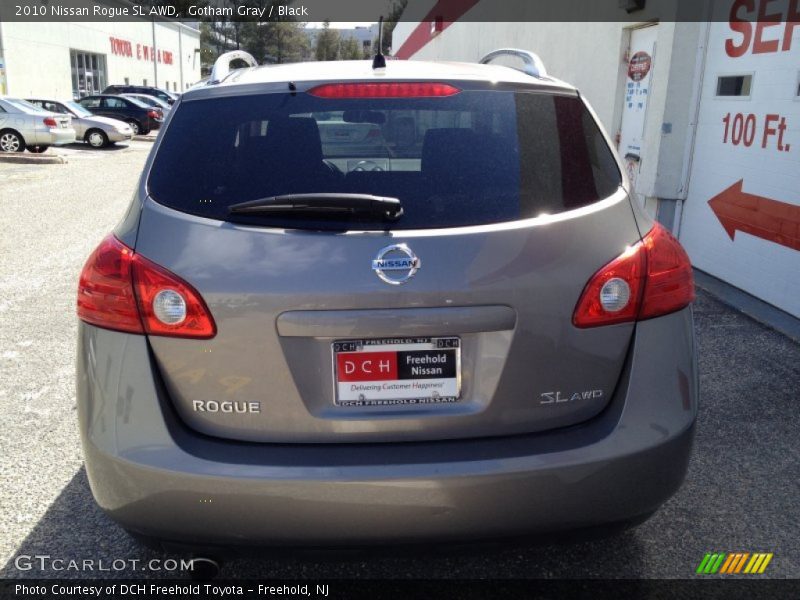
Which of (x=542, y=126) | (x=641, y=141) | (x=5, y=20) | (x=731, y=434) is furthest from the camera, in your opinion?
(x=5, y=20)

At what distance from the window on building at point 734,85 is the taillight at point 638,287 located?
17.0 feet

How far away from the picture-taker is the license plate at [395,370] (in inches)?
80.8

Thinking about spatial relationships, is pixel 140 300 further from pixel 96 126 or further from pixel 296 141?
pixel 96 126

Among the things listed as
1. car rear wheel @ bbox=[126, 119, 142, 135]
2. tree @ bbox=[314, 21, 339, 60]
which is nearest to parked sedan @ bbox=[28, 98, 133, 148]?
car rear wheel @ bbox=[126, 119, 142, 135]

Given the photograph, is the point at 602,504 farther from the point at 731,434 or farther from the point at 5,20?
the point at 5,20

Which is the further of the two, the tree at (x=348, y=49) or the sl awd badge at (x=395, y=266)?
the tree at (x=348, y=49)

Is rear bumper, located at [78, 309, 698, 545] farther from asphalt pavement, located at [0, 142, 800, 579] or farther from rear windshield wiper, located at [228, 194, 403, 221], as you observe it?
rear windshield wiper, located at [228, 194, 403, 221]

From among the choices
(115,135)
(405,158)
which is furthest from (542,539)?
(115,135)

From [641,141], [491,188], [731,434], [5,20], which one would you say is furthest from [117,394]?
[5,20]

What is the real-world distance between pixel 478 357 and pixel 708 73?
259 inches

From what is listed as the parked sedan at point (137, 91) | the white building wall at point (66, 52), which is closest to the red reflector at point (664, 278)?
the white building wall at point (66, 52)

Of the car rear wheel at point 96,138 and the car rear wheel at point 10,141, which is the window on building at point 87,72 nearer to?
the car rear wheel at point 96,138

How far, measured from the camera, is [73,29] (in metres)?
37.1

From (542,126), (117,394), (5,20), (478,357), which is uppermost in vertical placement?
(5,20)
